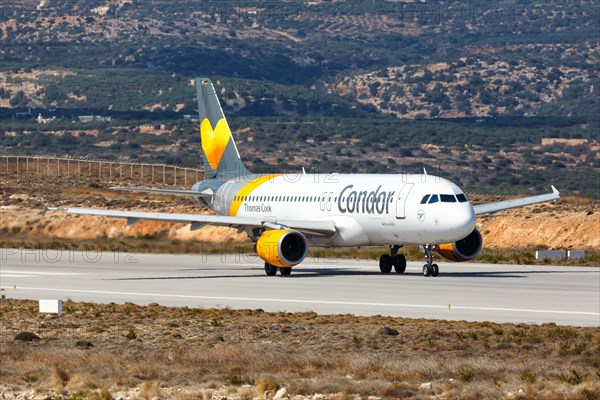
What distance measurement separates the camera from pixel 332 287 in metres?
43.5

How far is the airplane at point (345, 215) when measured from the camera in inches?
1833

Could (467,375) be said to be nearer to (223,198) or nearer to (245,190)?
(245,190)

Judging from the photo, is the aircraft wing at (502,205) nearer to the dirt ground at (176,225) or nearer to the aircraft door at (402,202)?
the aircraft door at (402,202)

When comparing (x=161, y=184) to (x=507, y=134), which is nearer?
(x=161, y=184)

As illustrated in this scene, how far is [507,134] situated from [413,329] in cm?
16804

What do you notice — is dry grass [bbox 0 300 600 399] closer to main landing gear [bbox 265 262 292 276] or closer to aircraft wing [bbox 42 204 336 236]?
aircraft wing [bbox 42 204 336 236]

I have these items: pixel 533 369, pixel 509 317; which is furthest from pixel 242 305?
pixel 533 369

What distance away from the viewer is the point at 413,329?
29.5 meters

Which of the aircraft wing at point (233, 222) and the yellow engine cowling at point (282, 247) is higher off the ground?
the aircraft wing at point (233, 222)

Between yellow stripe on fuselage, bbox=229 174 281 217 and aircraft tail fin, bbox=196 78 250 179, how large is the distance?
2.31 m

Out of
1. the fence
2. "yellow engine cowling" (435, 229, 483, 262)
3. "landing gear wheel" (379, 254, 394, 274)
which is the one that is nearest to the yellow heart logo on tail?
"landing gear wheel" (379, 254, 394, 274)

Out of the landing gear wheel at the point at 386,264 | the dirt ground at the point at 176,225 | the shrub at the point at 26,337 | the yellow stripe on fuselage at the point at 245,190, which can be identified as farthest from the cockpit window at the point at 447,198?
the dirt ground at the point at 176,225

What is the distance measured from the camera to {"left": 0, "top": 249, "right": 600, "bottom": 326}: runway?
35219mm

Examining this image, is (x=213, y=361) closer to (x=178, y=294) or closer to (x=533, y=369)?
(x=533, y=369)
